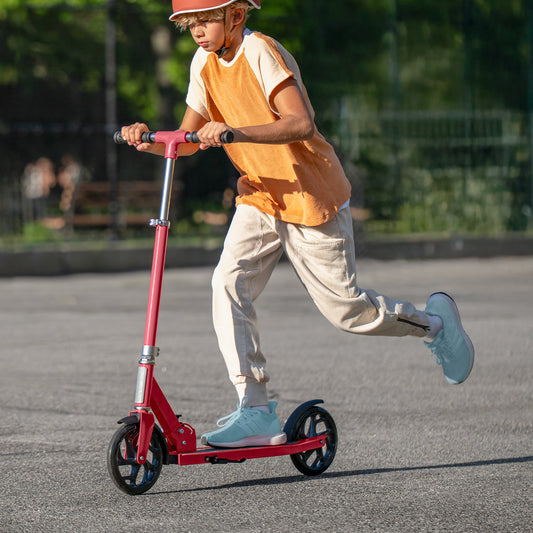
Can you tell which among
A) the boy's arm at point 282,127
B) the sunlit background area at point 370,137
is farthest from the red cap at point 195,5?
the sunlit background area at point 370,137

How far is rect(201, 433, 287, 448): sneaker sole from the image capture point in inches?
176

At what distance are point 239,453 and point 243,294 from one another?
612 mm

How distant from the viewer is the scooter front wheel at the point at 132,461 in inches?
162

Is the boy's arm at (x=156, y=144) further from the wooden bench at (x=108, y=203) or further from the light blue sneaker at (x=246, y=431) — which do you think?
the wooden bench at (x=108, y=203)

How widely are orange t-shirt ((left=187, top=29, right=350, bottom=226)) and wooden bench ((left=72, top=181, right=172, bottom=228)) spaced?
10787mm

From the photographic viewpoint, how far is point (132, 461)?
4.18 metres

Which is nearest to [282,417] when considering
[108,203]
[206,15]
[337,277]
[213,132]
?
[337,277]

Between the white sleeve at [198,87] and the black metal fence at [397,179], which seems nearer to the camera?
the white sleeve at [198,87]

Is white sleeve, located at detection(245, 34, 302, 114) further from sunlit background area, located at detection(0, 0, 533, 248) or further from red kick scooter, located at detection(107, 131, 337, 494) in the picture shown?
sunlit background area, located at detection(0, 0, 533, 248)

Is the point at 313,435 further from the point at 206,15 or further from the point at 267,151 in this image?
the point at 206,15

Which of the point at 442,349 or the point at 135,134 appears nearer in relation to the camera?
the point at 135,134

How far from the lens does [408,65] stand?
17.4 metres

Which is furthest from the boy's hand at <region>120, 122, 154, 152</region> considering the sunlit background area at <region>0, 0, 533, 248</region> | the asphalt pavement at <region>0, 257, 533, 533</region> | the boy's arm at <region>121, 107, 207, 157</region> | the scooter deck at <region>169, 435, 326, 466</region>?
the sunlit background area at <region>0, 0, 533, 248</region>

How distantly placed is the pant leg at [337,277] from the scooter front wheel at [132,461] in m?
0.88
